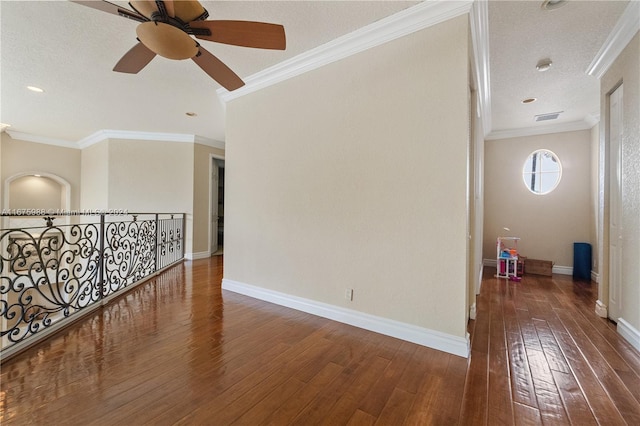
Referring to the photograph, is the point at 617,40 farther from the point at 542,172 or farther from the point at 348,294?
the point at 348,294

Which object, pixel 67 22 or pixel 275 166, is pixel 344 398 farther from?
pixel 67 22

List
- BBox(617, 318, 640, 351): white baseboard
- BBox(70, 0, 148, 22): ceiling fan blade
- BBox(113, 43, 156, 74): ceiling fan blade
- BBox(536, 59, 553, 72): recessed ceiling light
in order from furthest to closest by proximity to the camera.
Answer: BBox(536, 59, 553, 72): recessed ceiling light, BBox(617, 318, 640, 351): white baseboard, BBox(113, 43, 156, 74): ceiling fan blade, BBox(70, 0, 148, 22): ceiling fan blade

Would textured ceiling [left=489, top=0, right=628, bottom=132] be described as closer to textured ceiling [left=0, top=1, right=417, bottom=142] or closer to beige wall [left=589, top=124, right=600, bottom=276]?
beige wall [left=589, top=124, right=600, bottom=276]

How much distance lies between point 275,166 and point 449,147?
1.98 m

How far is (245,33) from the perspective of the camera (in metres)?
1.81

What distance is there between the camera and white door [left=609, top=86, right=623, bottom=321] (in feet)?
8.85

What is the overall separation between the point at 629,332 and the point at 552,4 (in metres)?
3.00

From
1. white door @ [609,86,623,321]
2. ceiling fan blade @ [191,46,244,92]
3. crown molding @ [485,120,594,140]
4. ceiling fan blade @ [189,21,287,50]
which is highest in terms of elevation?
crown molding @ [485,120,594,140]

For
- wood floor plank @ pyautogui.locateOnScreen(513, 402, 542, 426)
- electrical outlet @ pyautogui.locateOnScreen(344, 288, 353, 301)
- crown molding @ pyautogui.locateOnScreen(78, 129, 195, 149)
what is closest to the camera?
wood floor plank @ pyautogui.locateOnScreen(513, 402, 542, 426)

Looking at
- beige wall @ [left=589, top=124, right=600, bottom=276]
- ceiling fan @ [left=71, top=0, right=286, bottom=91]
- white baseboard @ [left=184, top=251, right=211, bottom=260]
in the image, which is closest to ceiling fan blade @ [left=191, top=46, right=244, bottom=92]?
ceiling fan @ [left=71, top=0, right=286, bottom=91]

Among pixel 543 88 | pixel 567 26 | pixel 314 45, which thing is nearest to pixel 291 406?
pixel 314 45

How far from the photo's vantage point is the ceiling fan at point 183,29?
5.29 ft

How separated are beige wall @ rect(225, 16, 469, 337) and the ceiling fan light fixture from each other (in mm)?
1423

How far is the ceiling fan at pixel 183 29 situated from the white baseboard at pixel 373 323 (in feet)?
8.10
